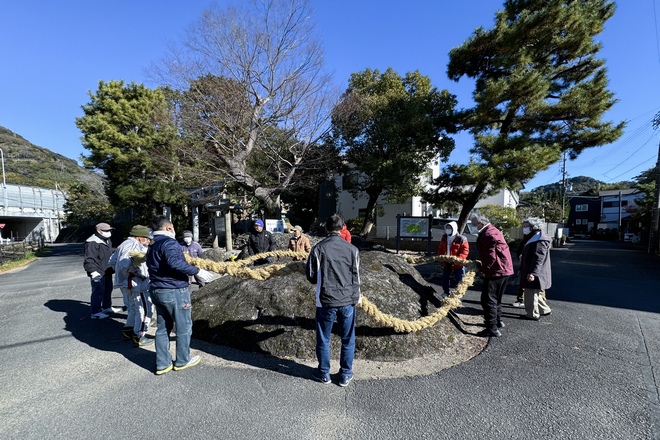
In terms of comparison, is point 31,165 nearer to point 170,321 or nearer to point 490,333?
point 170,321

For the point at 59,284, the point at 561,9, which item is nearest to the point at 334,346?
the point at 59,284

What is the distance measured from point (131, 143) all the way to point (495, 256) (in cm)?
1920

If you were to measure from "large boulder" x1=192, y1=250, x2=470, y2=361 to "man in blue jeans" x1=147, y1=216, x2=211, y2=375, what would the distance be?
2.74 feet

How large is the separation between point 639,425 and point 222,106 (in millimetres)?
13739

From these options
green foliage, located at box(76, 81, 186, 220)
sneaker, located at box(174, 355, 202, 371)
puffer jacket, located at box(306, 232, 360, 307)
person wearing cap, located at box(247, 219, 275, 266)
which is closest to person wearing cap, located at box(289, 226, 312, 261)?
person wearing cap, located at box(247, 219, 275, 266)

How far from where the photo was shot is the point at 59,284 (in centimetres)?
870

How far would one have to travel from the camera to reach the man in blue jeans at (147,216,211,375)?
128 inches

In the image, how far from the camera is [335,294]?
3020 mm

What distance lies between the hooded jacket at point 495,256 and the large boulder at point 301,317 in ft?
2.96

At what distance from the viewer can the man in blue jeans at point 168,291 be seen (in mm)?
3254

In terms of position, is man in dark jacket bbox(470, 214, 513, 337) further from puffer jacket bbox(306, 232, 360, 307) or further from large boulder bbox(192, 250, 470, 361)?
puffer jacket bbox(306, 232, 360, 307)

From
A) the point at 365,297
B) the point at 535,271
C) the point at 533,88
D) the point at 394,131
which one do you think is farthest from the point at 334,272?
the point at 394,131

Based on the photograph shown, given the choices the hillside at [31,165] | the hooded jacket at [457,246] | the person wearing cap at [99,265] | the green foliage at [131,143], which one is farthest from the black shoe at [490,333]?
the hillside at [31,165]

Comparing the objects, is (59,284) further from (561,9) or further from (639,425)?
(561,9)
